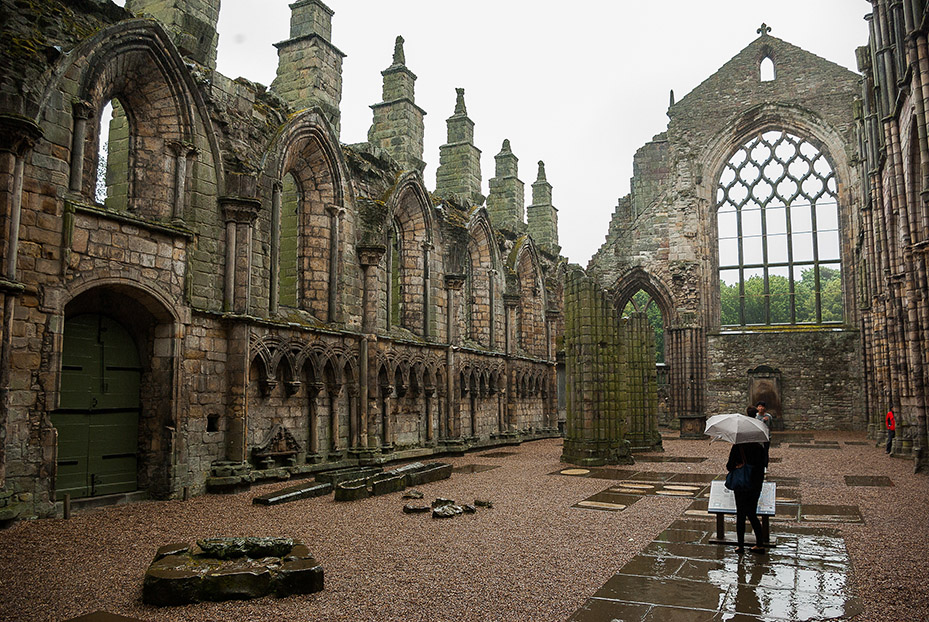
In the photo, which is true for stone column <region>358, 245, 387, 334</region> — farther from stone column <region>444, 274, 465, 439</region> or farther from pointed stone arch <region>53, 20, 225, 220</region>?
pointed stone arch <region>53, 20, 225, 220</region>

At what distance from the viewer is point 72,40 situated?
8.35 meters

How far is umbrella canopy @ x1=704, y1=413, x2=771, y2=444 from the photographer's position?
18.9ft

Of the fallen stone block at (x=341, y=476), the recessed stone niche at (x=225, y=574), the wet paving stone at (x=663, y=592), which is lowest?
the wet paving stone at (x=663, y=592)

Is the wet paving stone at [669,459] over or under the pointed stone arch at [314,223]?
under

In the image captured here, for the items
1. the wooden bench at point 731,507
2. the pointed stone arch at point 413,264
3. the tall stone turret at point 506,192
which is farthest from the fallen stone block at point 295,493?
the tall stone turret at point 506,192

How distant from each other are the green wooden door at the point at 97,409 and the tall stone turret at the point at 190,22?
416cm

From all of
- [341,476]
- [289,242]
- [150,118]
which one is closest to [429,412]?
[289,242]

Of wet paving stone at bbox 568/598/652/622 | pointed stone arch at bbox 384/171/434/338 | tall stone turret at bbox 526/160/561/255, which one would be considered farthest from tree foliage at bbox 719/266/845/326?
wet paving stone at bbox 568/598/652/622

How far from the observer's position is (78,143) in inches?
327

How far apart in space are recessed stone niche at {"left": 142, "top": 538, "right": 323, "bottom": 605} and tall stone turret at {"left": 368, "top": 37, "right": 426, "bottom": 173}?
12.3m

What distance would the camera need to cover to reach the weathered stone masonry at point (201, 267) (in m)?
7.73

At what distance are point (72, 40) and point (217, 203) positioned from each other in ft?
9.27

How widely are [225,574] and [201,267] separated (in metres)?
6.27

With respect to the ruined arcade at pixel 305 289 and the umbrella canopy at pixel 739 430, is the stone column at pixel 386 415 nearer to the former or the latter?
the ruined arcade at pixel 305 289
